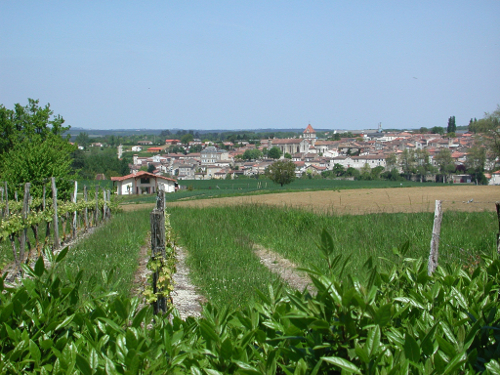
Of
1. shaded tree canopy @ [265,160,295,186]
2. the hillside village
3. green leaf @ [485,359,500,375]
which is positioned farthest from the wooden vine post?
the hillside village

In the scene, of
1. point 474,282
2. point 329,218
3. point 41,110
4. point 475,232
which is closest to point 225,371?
point 474,282

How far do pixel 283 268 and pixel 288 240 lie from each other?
90.7 inches

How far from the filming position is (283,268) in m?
9.05

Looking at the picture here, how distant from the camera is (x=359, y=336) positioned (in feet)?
5.78

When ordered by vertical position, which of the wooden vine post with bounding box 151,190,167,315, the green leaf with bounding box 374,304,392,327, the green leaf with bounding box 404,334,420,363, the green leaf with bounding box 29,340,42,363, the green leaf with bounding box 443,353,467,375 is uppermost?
the green leaf with bounding box 374,304,392,327

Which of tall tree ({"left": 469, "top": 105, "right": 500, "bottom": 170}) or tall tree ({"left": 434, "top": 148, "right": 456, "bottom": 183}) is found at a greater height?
tall tree ({"left": 469, "top": 105, "right": 500, "bottom": 170})

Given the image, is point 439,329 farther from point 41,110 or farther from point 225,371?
point 41,110

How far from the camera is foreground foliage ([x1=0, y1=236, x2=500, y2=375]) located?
161 cm

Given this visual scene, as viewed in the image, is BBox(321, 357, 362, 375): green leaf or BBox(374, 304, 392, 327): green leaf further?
BBox(374, 304, 392, 327): green leaf

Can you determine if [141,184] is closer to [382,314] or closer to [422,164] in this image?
[382,314]

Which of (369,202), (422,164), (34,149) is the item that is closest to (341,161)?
(422,164)

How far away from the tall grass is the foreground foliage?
12.3 ft

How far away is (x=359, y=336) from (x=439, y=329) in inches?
16.0

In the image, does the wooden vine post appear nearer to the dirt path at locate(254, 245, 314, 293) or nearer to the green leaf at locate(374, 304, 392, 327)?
the dirt path at locate(254, 245, 314, 293)
